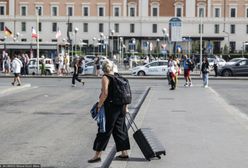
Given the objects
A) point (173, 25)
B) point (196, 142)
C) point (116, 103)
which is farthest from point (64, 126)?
point (173, 25)

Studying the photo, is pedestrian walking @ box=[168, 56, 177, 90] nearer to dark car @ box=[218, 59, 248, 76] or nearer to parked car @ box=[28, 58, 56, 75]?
dark car @ box=[218, 59, 248, 76]

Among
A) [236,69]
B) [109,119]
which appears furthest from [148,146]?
[236,69]

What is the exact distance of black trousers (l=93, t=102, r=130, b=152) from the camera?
9.77 metres

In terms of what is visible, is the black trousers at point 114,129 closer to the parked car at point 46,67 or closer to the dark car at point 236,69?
the dark car at point 236,69

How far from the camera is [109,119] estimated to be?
9766mm

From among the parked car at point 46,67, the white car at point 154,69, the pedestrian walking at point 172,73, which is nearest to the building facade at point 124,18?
the parked car at point 46,67

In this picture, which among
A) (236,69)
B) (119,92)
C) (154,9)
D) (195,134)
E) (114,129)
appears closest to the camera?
(119,92)

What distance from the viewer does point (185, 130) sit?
45.9 ft

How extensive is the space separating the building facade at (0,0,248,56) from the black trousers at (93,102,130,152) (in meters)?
109

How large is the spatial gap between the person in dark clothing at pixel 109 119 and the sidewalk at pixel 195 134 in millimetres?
333

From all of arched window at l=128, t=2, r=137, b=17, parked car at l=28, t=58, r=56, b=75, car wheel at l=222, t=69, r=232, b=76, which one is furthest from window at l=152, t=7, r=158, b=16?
car wheel at l=222, t=69, r=232, b=76

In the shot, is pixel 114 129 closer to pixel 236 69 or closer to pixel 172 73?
pixel 172 73

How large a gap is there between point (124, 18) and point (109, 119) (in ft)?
364

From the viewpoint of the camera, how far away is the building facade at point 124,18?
119m
